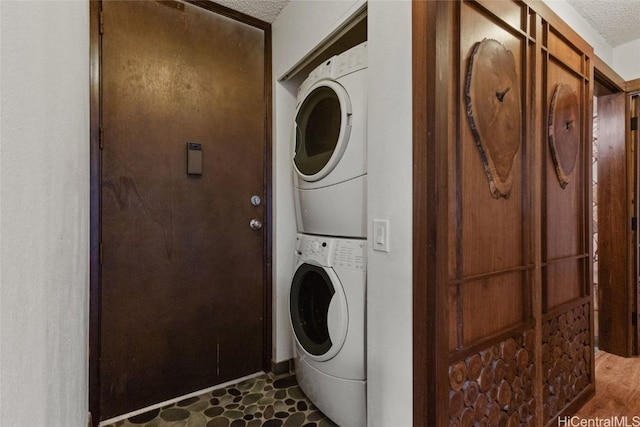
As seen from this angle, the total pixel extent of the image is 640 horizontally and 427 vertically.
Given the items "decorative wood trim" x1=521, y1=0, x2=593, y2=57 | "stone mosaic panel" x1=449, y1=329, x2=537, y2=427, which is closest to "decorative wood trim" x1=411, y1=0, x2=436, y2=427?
"stone mosaic panel" x1=449, y1=329, x2=537, y2=427

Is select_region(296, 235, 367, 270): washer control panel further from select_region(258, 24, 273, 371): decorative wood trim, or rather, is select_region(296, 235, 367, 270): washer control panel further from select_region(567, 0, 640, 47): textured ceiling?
select_region(567, 0, 640, 47): textured ceiling

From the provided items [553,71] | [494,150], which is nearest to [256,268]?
[494,150]

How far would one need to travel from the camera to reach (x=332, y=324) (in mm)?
1399

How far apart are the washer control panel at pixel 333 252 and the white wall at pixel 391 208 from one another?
5.8 inches

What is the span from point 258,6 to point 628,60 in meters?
2.60

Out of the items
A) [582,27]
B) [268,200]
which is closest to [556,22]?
[582,27]

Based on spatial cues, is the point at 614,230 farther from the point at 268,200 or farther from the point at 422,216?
the point at 268,200

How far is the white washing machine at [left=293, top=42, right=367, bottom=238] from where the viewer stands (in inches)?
53.4

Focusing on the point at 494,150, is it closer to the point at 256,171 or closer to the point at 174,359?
the point at 256,171

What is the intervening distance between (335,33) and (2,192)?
4.67 ft

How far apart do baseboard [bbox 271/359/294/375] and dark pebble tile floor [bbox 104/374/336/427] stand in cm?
12

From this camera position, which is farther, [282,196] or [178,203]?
[282,196]

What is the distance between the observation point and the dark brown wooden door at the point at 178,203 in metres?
1.55

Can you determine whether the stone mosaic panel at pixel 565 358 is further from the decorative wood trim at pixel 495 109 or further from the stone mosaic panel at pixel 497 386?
the decorative wood trim at pixel 495 109
